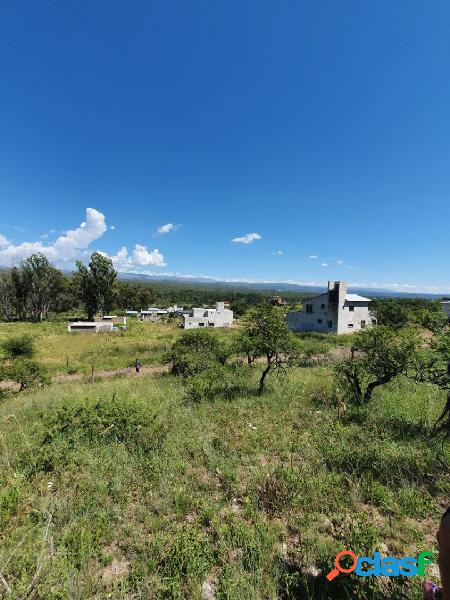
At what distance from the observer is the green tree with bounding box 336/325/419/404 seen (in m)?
8.31

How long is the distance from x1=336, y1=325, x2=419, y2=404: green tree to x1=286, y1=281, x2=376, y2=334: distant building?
2651 centimetres

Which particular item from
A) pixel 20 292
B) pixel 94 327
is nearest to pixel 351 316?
pixel 94 327

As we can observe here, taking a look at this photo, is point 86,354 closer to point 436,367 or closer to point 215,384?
point 215,384

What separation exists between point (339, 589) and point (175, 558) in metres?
1.67

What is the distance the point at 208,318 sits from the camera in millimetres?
52375

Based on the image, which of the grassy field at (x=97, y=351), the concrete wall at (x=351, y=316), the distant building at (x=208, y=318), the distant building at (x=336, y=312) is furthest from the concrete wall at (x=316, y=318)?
the distant building at (x=208, y=318)

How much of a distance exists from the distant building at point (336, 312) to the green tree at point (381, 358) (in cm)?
2651

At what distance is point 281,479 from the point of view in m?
4.20

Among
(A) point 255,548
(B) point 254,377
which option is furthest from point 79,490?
(B) point 254,377

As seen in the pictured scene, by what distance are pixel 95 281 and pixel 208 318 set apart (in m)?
25.5

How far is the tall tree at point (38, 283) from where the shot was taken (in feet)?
183

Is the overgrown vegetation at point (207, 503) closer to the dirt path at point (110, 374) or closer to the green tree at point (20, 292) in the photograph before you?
the dirt path at point (110, 374)

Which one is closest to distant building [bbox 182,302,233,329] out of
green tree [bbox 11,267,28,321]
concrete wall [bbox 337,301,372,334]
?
concrete wall [bbox 337,301,372,334]

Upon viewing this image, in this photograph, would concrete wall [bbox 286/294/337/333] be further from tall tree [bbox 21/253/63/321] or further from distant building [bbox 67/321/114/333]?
tall tree [bbox 21/253/63/321]
